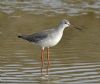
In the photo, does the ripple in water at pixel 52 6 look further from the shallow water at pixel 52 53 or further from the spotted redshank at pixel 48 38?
the spotted redshank at pixel 48 38

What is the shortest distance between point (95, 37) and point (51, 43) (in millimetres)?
3374

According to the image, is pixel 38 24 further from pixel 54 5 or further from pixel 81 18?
pixel 54 5

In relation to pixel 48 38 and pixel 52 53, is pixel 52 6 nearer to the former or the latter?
pixel 52 53

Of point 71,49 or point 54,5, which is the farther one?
point 54,5

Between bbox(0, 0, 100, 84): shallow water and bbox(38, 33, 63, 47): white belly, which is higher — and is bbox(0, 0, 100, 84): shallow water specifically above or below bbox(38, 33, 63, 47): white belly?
below

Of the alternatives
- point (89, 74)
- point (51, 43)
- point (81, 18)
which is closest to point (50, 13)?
point (81, 18)

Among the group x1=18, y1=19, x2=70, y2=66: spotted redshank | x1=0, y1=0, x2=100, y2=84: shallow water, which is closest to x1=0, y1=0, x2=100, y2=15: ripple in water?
x1=0, y1=0, x2=100, y2=84: shallow water

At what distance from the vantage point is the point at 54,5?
2405cm

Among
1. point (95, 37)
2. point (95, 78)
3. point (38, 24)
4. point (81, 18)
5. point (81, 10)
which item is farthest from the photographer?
point (81, 10)

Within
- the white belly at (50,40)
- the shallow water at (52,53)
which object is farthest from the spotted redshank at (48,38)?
the shallow water at (52,53)

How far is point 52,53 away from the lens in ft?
50.2

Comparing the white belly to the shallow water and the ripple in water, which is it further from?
the ripple in water

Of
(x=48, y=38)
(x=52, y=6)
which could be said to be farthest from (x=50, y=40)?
(x=52, y=6)

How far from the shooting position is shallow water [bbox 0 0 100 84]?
1277 centimetres
